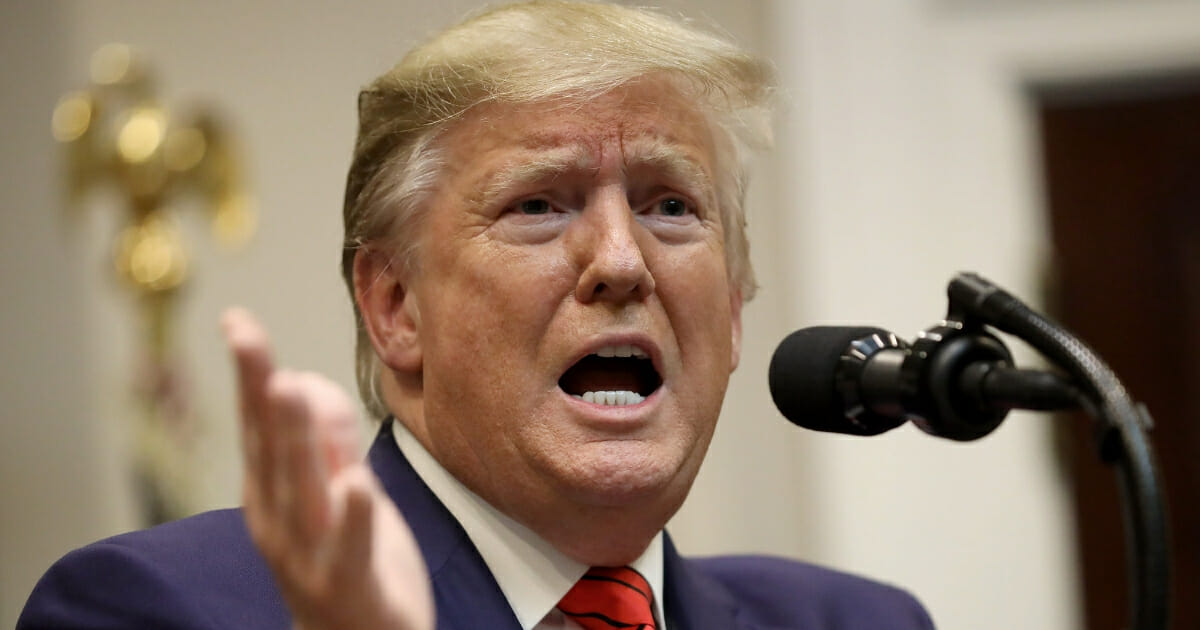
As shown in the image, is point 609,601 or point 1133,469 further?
point 609,601

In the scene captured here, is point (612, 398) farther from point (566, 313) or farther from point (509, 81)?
point (509, 81)

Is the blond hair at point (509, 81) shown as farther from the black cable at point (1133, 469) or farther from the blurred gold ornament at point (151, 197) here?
the blurred gold ornament at point (151, 197)

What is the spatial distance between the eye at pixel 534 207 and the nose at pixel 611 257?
0.16ft

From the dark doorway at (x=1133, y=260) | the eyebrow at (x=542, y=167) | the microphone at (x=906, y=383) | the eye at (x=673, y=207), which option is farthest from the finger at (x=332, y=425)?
the dark doorway at (x=1133, y=260)

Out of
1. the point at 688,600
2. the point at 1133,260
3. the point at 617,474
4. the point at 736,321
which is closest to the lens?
the point at 617,474

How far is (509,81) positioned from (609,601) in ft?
1.95

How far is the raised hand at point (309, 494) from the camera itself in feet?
3.17

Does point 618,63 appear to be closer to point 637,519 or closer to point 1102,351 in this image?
point 637,519

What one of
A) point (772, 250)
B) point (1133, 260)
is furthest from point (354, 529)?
point (1133, 260)

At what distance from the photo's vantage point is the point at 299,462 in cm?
97

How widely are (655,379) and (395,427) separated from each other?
0.33m

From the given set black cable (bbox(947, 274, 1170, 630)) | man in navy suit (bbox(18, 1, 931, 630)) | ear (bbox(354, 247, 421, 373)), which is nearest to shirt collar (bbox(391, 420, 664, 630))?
man in navy suit (bbox(18, 1, 931, 630))

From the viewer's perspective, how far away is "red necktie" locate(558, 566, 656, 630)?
1616 mm

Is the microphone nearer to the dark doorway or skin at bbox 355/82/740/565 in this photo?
skin at bbox 355/82/740/565
